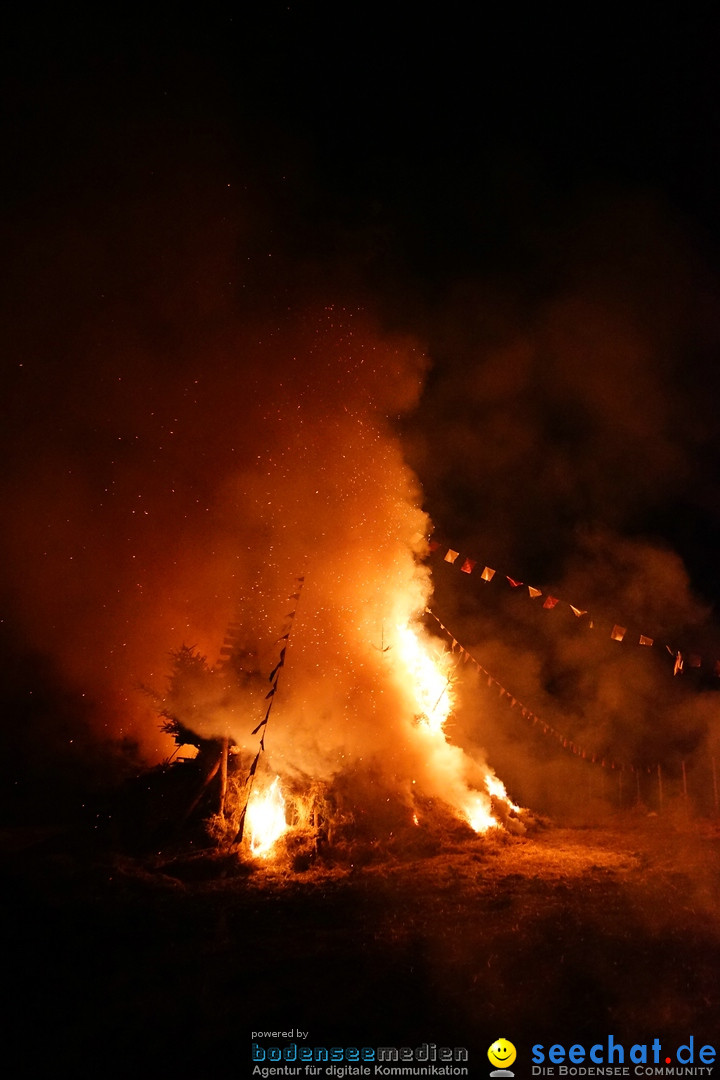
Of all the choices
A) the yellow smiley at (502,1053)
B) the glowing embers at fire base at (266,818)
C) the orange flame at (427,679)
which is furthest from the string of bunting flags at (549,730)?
the yellow smiley at (502,1053)

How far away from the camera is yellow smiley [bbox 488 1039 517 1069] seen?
3.87 metres

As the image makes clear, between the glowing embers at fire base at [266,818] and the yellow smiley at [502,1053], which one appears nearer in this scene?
the yellow smiley at [502,1053]

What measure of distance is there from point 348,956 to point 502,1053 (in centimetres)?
180

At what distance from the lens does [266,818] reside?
1010 cm

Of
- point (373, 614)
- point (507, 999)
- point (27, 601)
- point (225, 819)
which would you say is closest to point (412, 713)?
point (373, 614)

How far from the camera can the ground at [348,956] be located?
420 centimetres

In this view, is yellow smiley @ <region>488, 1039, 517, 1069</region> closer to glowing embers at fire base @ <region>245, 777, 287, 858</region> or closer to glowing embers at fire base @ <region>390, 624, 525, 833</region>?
glowing embers at fire base @ <region>245, 777, 287, 858</region>

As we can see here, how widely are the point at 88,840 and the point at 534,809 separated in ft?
30.4

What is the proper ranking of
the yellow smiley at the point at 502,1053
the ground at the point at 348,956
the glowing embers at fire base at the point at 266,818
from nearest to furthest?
the yellow smiley at the point at 502,1053
the ground at the point at 348,956
the glowing embers at fire base at the point at 266,818

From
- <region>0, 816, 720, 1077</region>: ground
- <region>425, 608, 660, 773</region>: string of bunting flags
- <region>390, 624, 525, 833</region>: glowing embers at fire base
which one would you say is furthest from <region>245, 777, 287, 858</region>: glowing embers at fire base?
<region>425, 608, 660, 773</region>: string of bunting flags

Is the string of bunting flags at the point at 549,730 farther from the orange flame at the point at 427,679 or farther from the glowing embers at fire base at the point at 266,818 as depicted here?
the glowing embers at fire base at the point at 266,818

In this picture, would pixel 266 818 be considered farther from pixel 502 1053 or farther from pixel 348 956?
pixel 502 1053

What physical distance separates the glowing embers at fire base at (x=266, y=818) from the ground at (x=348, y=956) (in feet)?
3.38

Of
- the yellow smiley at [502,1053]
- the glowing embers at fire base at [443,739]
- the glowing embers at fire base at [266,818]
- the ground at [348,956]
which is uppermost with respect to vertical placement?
the glowing embers at fire base at [443,739]
